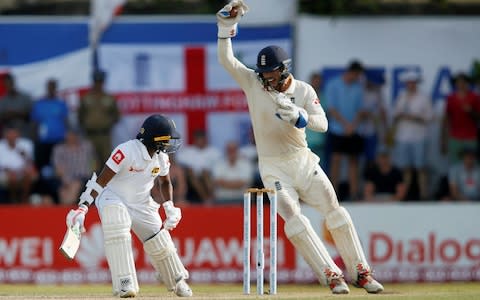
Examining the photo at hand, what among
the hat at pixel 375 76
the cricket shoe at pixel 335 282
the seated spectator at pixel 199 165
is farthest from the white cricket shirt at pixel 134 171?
the hat at pixel 375 76

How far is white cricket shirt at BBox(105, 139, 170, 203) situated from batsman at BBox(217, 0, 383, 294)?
966 mm

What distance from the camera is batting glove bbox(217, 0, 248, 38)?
1152cm

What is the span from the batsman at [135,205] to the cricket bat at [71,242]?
1.9 inches

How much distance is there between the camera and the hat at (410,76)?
1873cm

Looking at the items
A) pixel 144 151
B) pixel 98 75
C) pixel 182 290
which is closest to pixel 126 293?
pixel 182 290

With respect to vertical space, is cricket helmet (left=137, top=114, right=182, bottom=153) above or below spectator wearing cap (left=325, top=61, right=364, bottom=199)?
above

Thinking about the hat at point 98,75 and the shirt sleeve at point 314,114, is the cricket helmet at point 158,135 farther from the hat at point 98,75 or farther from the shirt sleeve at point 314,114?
the hat at point 98,75

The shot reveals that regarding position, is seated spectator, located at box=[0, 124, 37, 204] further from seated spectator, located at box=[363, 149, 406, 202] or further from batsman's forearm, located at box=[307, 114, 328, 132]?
batsman's forearm, located at box=[307, 114, 328, 132]

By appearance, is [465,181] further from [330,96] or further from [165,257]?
[165,257]

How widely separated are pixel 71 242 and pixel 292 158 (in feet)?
6.77

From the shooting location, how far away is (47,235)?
53.2 ft

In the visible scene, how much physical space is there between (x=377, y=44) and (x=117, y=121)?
3.83 m

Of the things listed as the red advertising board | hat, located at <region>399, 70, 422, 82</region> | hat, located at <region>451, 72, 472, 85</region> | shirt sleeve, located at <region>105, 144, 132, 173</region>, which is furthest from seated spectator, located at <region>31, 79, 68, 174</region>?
shirt sleeve, located at <region>105, 144, 132, 173</region>

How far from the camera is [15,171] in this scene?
709 inches
